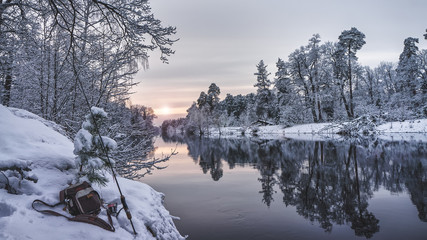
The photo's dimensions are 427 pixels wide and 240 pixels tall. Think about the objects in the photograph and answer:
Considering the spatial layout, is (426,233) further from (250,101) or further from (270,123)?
(250,101)

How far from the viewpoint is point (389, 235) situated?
6508 millimetres

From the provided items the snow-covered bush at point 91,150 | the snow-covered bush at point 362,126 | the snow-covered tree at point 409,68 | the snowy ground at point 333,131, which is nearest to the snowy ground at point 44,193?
the snow-covered bush at point 91,150

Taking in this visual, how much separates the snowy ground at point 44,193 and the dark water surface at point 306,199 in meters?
2.52

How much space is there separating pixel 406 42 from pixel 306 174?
5084cm

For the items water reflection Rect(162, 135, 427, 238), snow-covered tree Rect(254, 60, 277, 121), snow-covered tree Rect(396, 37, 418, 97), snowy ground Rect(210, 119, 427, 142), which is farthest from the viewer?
snow-covered tree Rect(254, 60, 277, 121)

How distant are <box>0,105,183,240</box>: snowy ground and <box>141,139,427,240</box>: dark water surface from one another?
252 cm

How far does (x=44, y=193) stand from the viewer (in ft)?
12.9

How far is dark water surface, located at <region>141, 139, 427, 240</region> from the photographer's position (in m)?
7.11

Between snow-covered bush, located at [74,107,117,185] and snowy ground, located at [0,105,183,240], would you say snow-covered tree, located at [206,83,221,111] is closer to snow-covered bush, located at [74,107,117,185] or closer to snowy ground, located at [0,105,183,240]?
snowy ground, located at [0,105,183,240]

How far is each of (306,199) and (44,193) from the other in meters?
8.62

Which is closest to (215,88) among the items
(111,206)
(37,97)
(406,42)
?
(406,42)

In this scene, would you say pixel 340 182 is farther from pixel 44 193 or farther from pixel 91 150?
pixel 44 193

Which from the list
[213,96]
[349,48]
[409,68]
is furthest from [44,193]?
[213,96]

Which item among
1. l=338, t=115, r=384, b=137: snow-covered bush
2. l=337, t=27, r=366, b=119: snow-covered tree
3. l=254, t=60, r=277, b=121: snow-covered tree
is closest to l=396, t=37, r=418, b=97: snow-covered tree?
l=337, t=27, r=366, b=119: snow-covered tree
